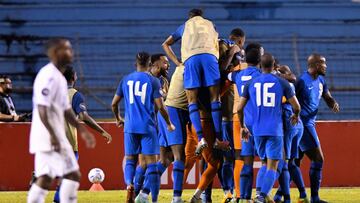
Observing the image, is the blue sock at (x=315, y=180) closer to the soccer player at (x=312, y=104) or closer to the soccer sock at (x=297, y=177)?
the soccer player at (x=312, y=104)

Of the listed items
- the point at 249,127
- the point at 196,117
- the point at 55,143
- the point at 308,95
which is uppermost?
the point at 308,95

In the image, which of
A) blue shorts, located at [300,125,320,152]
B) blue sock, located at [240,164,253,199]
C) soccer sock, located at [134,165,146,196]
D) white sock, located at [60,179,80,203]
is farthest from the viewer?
blue shorts, located at [300,125,320,152]

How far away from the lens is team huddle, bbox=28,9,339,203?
11.1 m

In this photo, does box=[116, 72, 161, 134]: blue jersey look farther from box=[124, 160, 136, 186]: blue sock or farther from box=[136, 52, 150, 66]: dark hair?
box=[124, 160, 136, 186]: blue sock

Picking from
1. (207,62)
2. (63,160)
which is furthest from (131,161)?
(63,160)

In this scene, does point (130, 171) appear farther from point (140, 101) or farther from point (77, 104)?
point (77, 104)

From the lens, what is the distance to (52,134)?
8.34m

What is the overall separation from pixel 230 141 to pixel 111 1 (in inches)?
541

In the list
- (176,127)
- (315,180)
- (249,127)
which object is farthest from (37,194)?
(315,180)

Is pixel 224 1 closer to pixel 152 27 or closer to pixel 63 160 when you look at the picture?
pixel 152 27

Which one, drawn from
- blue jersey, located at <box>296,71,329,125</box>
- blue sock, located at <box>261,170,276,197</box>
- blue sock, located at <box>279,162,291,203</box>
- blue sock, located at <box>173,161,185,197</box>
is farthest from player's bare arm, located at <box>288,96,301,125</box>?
blue jersey, located at <box>296,71,329,125</box>

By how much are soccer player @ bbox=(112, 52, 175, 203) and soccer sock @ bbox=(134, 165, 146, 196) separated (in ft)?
0.73

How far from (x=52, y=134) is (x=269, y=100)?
3404 millimetres

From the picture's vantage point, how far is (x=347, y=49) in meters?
24.4
